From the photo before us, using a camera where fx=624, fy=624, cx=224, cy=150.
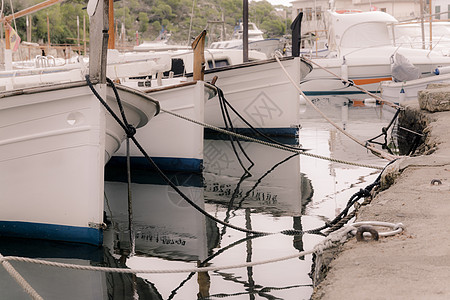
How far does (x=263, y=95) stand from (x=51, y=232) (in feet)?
25.1

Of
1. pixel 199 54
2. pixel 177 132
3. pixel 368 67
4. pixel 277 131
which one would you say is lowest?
pixel 277 131

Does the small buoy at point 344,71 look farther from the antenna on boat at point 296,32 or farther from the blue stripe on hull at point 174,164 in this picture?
the blue stripe on hull at point 174,164

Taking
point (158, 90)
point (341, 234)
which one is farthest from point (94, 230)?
point (158, 90)

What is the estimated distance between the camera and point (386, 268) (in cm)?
299

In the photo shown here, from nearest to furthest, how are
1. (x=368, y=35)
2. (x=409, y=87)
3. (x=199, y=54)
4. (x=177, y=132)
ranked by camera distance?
(x=199, y=54)
(x=177, y=132)
(x=409, y=87)
(x=368, y=35)

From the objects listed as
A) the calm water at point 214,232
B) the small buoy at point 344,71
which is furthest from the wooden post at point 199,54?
the small buoy at point 344,71

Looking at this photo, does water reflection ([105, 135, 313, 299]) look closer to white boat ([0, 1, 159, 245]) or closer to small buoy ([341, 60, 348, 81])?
white boat ([0, 1, 159, 245])

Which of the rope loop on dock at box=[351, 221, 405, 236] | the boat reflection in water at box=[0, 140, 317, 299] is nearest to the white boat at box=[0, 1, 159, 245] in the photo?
→ the boat reflection in water at box=[0, 140, 317, 299]

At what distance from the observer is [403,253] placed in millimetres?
3195

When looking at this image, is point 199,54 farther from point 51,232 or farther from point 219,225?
point 51,232

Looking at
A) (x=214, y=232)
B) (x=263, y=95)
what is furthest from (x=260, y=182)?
(x=263, y=95)

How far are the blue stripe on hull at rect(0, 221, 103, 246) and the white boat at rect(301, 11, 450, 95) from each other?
19.4 metres

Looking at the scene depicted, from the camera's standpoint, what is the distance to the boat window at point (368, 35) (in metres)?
26.0

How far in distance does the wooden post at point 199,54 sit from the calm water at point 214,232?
1.53m
